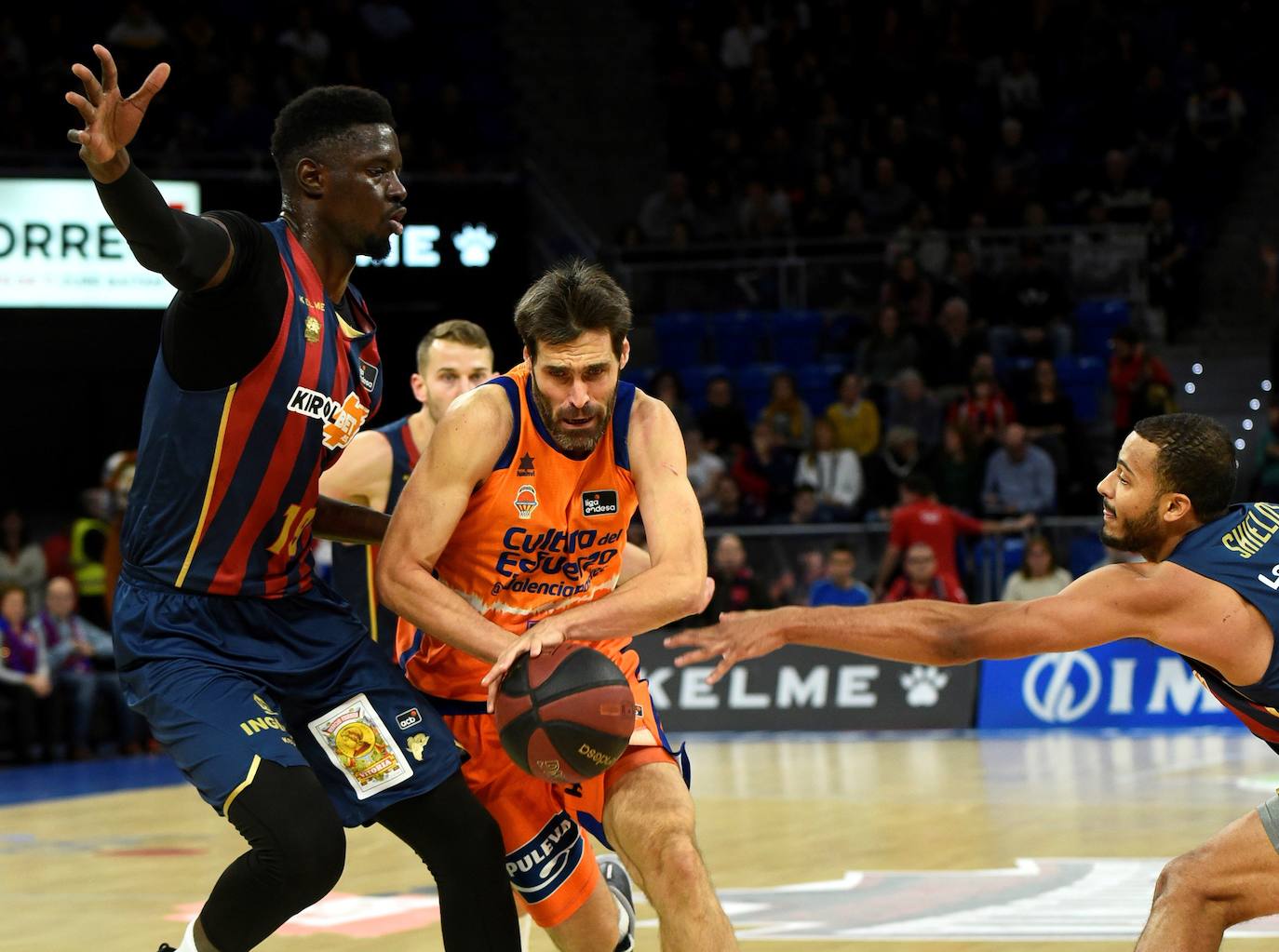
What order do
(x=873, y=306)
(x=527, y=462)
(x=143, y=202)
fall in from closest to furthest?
(x=143, y=202)
(x=527, y=462)
(x=873, y=306)

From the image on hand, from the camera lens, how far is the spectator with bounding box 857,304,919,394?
605 inches

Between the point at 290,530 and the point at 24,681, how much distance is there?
27.8ft

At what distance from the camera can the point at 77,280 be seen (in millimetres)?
13953

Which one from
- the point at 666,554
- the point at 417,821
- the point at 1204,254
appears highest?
the point at 1204,254

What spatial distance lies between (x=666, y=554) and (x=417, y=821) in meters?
0.87

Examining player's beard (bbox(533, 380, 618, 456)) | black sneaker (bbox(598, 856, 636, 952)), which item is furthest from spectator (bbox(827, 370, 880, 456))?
player's beard (bbox(533, 380, 618, 456))

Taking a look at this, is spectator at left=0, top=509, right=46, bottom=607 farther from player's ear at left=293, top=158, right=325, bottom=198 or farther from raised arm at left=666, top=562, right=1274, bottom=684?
raised arm at left=666, top=562, right=1274, bottom=684

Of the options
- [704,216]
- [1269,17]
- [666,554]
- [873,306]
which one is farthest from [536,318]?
[1269,17]

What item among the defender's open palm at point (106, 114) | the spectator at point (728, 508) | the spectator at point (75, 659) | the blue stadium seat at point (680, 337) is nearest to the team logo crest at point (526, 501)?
the defender's open palm at point (106, 114)

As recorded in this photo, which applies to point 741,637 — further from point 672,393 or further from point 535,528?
point 672,393

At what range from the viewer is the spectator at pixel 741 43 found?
1888 centimetres

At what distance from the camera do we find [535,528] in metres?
4.39

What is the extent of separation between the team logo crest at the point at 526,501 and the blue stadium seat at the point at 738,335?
472 inches

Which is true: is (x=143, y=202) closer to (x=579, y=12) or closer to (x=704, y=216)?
(x=704, y=216)
